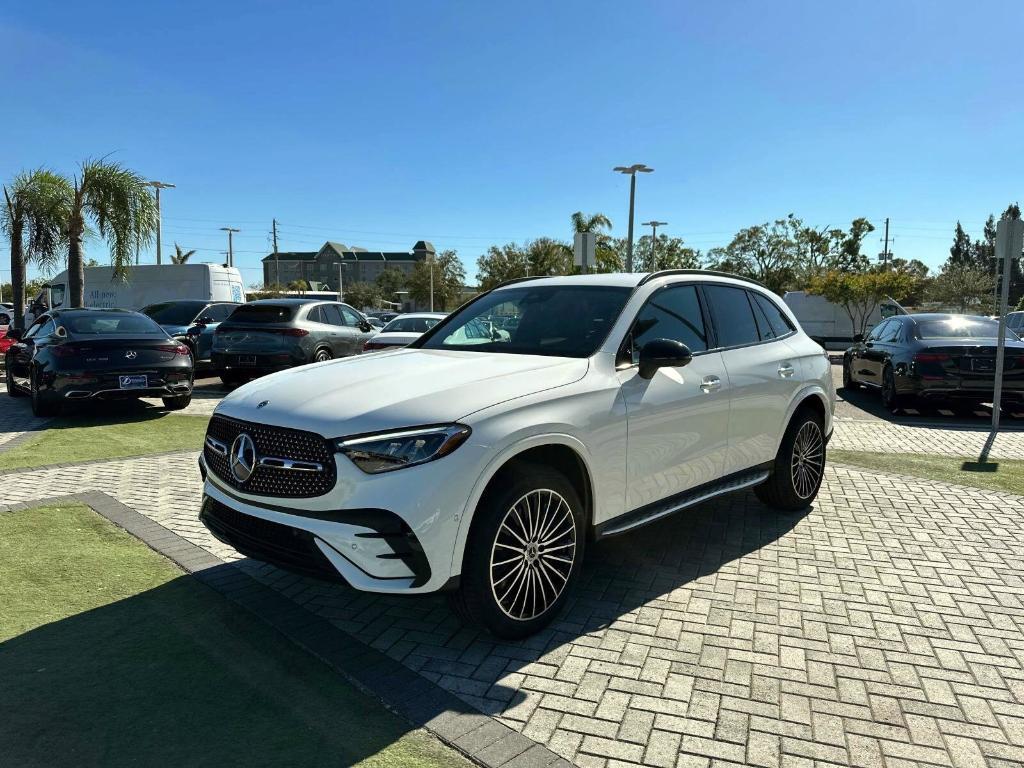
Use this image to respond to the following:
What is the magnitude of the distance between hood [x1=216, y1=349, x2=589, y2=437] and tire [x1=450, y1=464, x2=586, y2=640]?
1.37 feet

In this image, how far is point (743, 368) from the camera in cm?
482

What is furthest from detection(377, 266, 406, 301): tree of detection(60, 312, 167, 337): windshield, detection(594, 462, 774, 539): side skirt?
detection(594, 462, 774, 539): side skirt

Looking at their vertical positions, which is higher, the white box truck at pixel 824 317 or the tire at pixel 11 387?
the white box truck at pixel 824 317

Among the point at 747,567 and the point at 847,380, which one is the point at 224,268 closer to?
the point at 847,380

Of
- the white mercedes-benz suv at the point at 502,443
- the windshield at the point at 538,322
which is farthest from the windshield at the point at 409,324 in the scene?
the white mercedes-benz suv at the point at 502,443

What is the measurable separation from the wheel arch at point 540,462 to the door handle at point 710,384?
3.81ft

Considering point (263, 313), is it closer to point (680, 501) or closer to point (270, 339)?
point (270, 339)

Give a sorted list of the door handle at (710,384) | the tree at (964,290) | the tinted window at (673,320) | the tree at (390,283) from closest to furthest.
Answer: the tinted window at (673,320), the door handle at (710,384), the tree at (964,290), the tree at (390,283)

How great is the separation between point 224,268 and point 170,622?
21.4m

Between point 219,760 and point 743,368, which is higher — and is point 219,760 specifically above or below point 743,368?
below

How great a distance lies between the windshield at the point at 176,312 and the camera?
55.2 feet

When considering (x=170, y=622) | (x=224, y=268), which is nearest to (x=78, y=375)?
A: (x=170, y=622)

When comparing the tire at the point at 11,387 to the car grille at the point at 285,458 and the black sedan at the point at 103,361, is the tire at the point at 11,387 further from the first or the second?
the car grille at the point at 285,458

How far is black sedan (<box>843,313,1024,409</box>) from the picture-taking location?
10.5m
